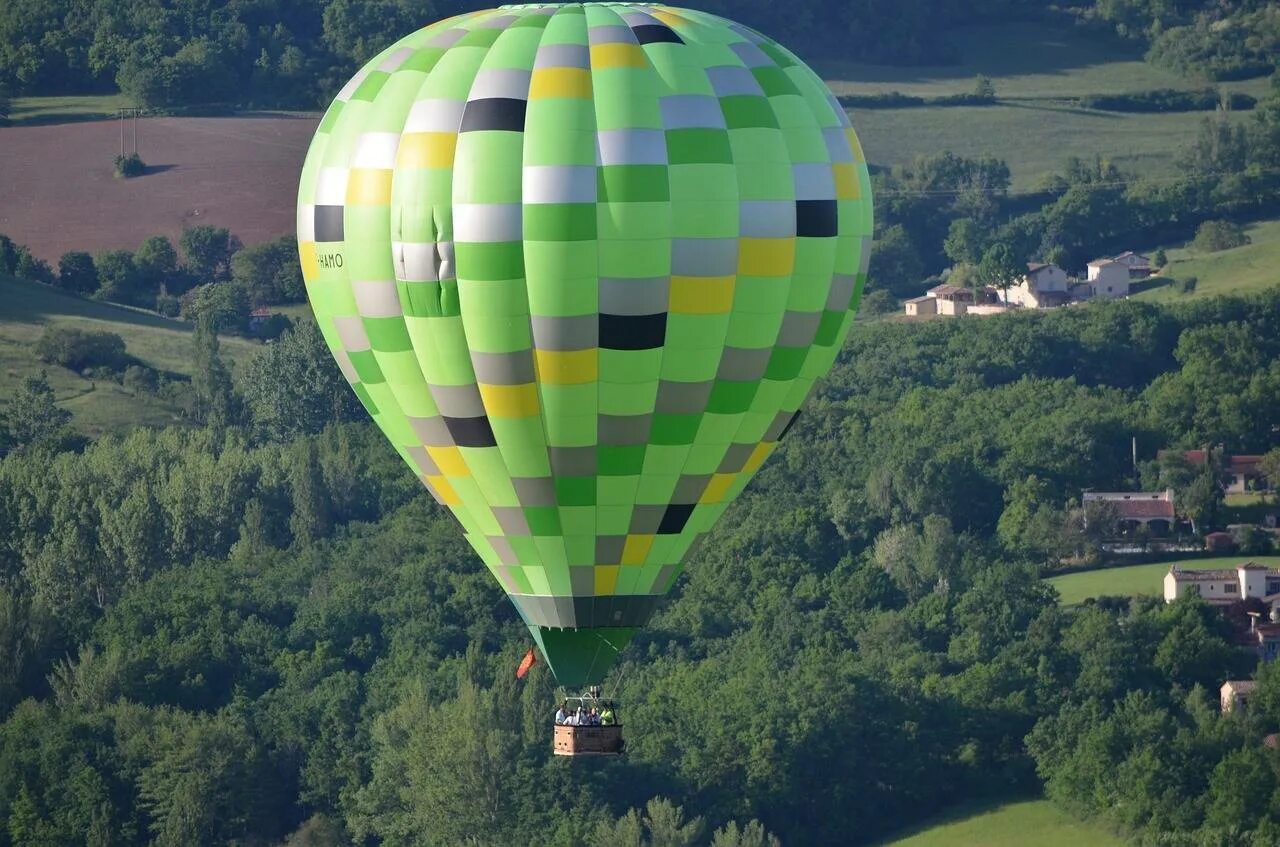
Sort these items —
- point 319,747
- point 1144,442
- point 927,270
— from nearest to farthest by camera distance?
point 319,747
point 1144,442
point 927,270

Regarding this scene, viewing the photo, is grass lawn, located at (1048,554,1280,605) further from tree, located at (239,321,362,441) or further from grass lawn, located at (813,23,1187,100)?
grass lawn, located at (813,23,1187,100)

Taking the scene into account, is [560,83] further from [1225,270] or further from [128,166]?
[128,166]

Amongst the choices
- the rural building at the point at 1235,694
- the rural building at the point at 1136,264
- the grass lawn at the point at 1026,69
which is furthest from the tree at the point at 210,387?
the grass lawn at the point at 1026,69

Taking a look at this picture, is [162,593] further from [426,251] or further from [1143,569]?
[426,251]

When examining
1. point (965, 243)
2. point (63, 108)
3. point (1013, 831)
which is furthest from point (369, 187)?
point (63, 108)

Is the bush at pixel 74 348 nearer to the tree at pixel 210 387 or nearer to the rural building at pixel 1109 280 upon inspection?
the tree at pixel 210 387

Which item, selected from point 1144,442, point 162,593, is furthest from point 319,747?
point 1144,442
